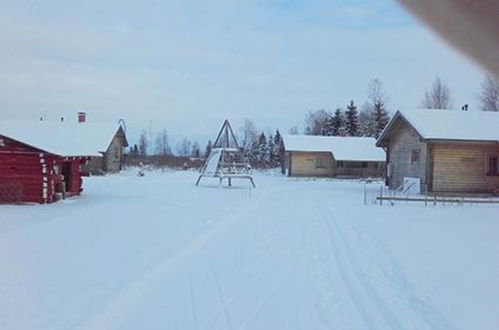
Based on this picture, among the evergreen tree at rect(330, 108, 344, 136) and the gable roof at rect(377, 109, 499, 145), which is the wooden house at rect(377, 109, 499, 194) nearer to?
the gable roof at rect(377, 109, 499, 145)

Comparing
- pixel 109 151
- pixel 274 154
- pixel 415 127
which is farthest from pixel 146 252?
pixel 274 154

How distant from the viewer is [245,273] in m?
8.27

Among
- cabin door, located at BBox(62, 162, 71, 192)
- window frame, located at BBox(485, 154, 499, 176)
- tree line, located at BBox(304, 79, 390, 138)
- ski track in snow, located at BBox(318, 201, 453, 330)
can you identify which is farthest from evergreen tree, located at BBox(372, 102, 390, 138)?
ski track in snow, located at BBox(318, 201, 453, 330)

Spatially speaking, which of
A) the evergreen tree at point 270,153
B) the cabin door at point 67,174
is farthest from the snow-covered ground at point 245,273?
the evergreen tree at point 270,153

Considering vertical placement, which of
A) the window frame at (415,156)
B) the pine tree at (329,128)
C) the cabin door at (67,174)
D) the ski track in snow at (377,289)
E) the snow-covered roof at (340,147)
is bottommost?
the ski track in snow at (377,289)

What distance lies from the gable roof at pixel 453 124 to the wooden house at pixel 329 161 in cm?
2098

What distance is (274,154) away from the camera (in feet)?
266

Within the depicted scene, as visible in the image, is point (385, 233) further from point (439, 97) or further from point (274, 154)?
point (274, 154)

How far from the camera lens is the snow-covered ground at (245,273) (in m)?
6.06

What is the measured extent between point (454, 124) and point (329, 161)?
26153mm

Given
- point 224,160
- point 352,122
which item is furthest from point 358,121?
point 224,160

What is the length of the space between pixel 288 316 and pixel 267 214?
10970 millimetres

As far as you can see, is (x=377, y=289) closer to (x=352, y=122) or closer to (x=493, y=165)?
(x=493, y=165)

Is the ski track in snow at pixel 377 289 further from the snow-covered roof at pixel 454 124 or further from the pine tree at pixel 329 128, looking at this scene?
the pine tree at pixel 329 128
